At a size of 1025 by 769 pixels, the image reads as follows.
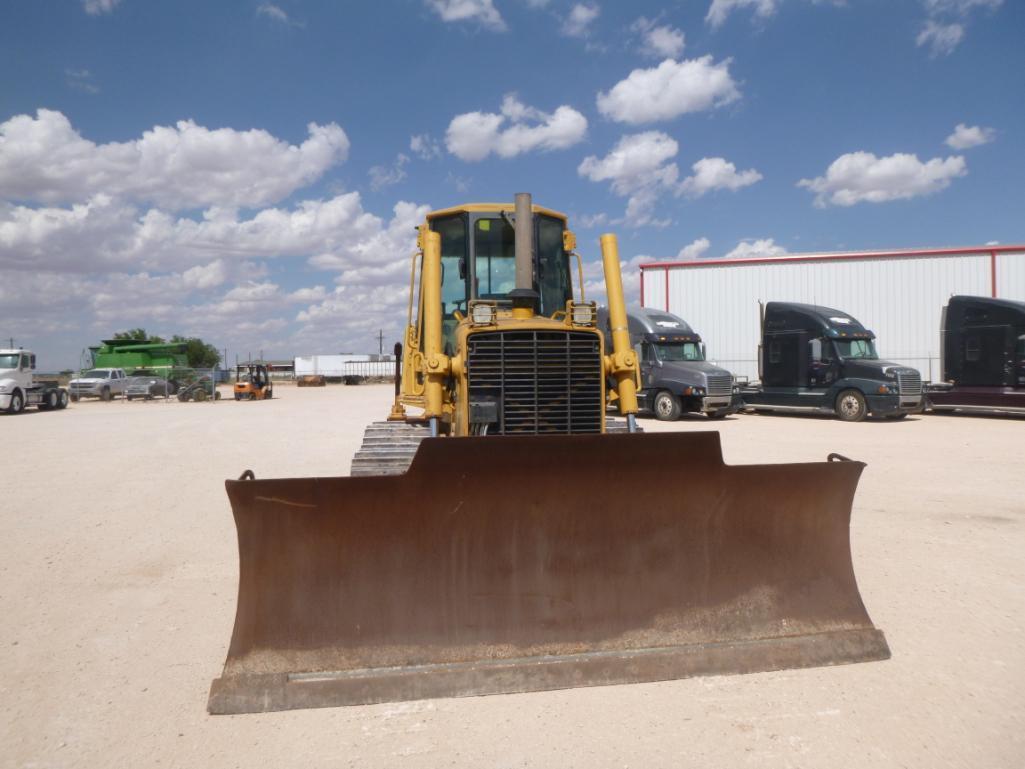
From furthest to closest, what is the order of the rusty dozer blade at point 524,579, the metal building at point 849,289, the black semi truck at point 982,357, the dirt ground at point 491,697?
the metal building at point 849,289 < the black semi truck at point 982,357 < the rusty dozer blade at point 524,579 < the dirt ground at point 491,697

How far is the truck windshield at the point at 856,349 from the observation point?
17.9 meters

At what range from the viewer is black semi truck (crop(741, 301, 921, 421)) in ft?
56.0

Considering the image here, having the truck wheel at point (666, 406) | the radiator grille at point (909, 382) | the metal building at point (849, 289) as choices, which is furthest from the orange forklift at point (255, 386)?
the radiator grille at point (909, 382)

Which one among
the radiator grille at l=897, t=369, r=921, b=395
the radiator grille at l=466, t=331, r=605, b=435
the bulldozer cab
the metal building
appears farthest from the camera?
A: the metal building

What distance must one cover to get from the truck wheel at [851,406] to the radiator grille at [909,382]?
87cm

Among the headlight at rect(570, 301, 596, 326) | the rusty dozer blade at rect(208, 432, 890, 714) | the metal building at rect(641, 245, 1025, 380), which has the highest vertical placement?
the metal building at rect(641, 245, 1025, 380)

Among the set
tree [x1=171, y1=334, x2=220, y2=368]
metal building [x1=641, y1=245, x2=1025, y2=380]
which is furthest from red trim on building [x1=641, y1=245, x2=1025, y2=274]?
tree [x1=171, y1=334, x2=220, y2=368]

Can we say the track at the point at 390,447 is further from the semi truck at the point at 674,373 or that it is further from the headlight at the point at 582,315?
the semi truck at the point at 674,373

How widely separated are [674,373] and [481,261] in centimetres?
1286

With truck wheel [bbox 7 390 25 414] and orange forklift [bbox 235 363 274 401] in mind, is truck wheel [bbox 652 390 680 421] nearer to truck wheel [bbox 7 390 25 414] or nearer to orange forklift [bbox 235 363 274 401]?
truck wheel [bbox 7 390 25 414]

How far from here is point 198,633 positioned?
412 cm

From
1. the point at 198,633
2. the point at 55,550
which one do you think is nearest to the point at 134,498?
the point at 55,550

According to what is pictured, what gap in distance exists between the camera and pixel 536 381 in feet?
17.0

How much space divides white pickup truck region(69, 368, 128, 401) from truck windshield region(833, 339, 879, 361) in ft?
105
